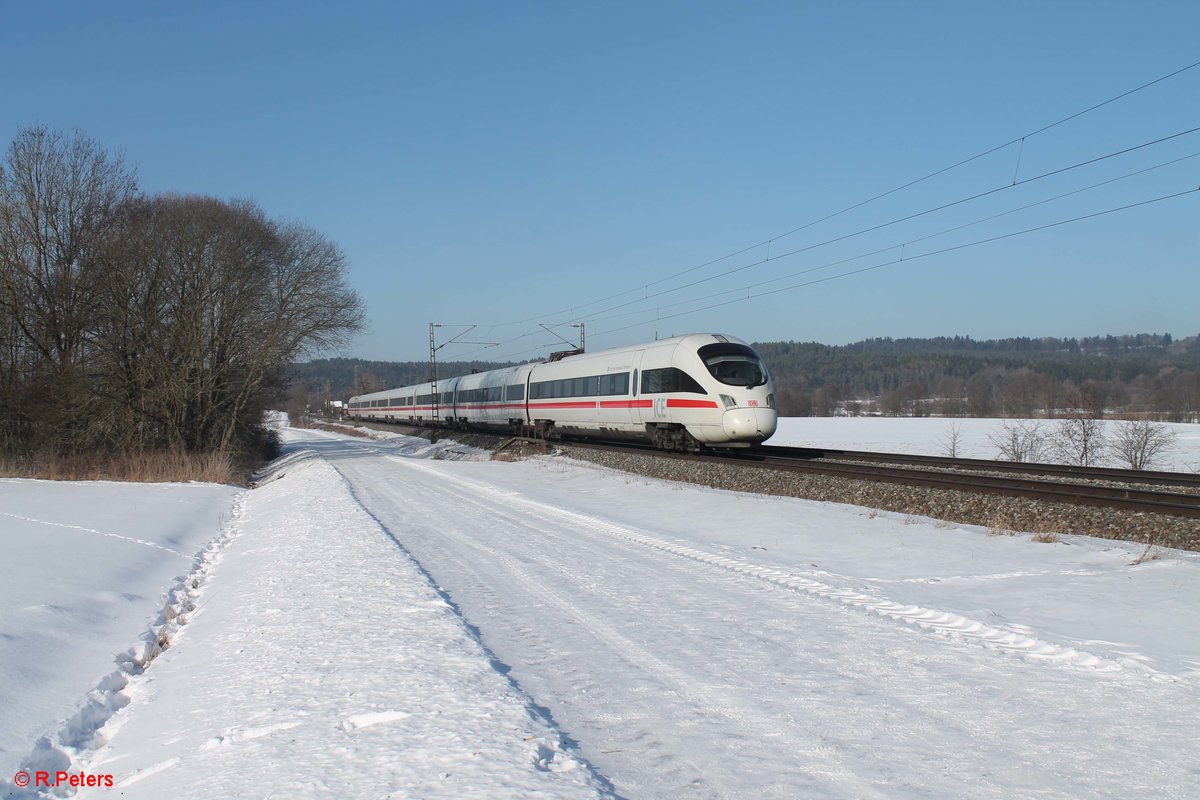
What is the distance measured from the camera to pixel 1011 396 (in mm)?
78125

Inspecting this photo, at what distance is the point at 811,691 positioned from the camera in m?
5.17

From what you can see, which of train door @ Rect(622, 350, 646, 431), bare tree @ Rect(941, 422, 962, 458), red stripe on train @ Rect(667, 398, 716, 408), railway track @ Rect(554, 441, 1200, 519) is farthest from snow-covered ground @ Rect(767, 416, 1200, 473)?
train door @ Rect(622, 350, 646, 431)

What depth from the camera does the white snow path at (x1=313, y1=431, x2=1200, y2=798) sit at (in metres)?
3.97

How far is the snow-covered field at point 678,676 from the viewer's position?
4.00 meters

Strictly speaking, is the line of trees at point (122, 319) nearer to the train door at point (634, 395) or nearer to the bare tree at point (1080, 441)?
the train door at point (634, 395)

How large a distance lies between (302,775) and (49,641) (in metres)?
4.39

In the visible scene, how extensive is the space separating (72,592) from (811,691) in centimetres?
801

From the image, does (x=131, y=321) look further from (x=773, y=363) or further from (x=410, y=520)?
(x=773, y=363)

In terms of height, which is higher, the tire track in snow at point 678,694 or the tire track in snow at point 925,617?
the tire track in snow at point 925,617

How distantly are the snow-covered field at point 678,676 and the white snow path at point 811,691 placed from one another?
2 centimetres

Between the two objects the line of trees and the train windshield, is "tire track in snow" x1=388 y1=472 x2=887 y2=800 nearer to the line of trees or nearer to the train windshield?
the train windshield

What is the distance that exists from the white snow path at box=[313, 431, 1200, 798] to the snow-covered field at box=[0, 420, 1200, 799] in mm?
21

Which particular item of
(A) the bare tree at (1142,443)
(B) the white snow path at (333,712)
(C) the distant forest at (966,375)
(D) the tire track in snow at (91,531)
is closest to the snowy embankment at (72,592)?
(D) the tire track in snow at (91,531)

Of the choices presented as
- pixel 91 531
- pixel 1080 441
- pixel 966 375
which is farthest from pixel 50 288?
pixel 966 375
